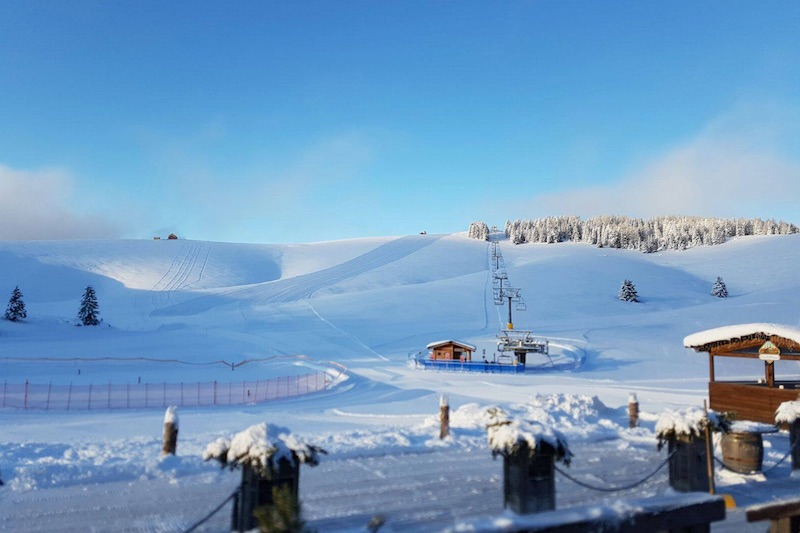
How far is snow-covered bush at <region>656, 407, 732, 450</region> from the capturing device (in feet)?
27.7

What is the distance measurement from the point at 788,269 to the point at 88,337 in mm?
96476

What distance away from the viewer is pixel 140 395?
24578 mm

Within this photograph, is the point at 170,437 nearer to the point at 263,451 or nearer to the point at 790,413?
the point at 263,451

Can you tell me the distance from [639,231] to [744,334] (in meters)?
144

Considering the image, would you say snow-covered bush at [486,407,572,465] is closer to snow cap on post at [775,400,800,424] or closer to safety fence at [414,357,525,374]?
snow cap on post at [775,400,800,424]

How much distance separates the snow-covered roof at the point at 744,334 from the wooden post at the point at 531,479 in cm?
1148

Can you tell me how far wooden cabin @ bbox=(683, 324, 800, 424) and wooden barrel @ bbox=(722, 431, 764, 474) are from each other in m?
5.52

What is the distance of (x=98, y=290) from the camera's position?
8400 centimetres

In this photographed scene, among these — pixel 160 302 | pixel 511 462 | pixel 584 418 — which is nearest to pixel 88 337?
pixel 160 302

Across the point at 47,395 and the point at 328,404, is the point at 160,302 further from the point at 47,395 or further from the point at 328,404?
the point at 328,404

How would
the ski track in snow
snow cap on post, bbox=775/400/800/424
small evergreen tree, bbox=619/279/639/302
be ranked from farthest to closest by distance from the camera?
the ski track in snow < small evergreen tree, bbox=619/279/639/302 < snow cap on post, bbox=775/400/800/424

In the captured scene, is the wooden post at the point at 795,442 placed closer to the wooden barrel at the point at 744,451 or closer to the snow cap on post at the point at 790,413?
the snow cap on post at the point at 790,413

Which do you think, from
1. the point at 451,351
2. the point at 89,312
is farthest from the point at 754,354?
the point at 89,312

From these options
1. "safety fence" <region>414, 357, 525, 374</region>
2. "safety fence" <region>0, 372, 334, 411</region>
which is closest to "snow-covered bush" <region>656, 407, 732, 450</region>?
"safety fence" <region>0, 372, 334, 411</region>
